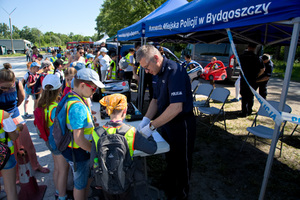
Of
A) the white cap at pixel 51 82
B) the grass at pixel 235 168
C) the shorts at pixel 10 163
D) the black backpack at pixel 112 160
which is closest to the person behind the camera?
the black backpack at pixel 112 160

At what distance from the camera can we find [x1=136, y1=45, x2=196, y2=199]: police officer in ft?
6.21

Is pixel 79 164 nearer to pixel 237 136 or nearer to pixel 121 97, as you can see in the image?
pixel 121 97

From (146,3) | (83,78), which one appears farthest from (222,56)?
(146,3)

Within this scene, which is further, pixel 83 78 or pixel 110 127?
pixel 83 78

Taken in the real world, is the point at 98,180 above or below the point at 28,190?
above

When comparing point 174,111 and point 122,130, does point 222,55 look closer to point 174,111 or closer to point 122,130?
point 174,111

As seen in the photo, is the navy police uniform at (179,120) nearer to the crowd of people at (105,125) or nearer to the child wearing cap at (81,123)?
the crowd of people at (105,125)

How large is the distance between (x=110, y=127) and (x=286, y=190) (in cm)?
281

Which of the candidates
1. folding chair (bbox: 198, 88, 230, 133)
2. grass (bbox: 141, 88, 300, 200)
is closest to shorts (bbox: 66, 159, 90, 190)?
grass (bbox: 141, 88, 300, 200)

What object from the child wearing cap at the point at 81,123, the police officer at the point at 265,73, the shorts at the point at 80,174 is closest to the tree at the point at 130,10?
the police officer at the point at 265,73

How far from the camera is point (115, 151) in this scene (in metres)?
1.38

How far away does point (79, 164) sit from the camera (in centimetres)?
181

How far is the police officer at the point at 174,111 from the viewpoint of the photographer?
1893 mm

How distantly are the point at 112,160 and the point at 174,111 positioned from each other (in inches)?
31.7
